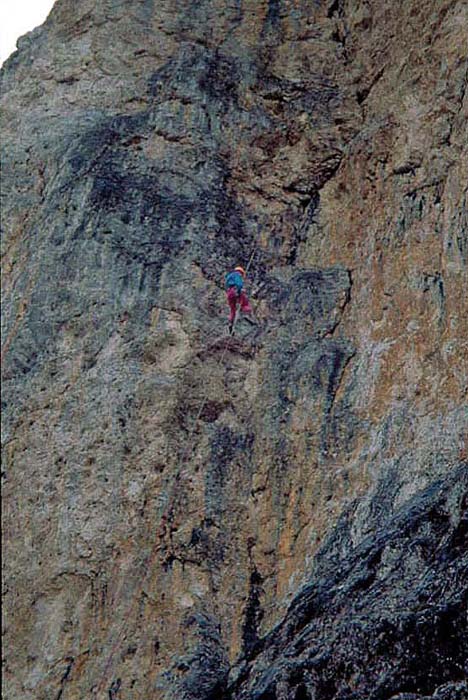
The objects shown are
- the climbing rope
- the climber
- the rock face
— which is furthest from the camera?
the climber

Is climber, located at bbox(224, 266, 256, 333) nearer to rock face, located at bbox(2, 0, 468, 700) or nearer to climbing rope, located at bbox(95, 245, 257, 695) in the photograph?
rock face, located at bbox(2, 0, 468, 700)

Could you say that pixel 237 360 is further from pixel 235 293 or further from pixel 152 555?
pixel 152 555

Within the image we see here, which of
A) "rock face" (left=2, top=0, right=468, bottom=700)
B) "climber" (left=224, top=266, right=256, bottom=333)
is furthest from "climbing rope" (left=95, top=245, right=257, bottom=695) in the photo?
"climber" (left=224, top=266, right=256, bottom=333)

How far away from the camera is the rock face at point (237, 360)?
42.6 feet

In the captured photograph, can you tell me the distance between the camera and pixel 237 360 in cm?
1653

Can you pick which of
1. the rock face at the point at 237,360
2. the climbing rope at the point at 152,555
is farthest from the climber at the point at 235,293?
the climbing rope at the point at 152,555

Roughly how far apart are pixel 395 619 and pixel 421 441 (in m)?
3.39

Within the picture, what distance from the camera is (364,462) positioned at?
14680 mm

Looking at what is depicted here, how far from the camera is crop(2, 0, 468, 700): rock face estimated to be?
13.0m

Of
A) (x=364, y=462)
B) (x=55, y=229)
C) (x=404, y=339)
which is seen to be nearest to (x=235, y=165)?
(x=55, y=229)

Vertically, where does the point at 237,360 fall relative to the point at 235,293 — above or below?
below

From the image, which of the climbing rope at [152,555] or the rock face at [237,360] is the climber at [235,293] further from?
the climbing rope at [152,555]

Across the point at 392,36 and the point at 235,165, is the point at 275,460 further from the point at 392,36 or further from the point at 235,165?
the point at 392,36

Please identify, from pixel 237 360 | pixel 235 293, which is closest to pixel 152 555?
pixel 237 360
